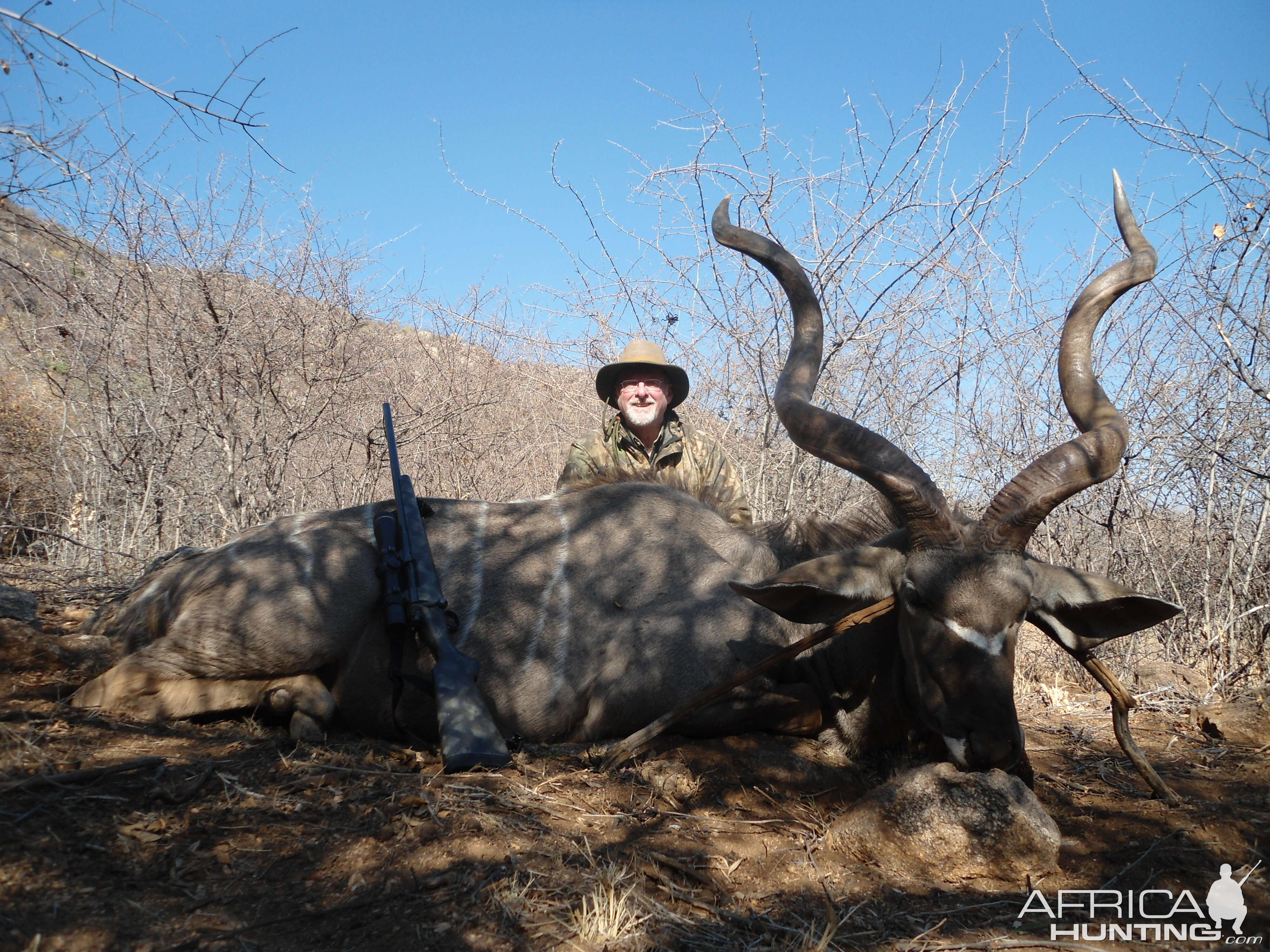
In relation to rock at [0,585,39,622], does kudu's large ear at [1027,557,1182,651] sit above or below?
below

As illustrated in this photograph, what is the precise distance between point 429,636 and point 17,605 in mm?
2262

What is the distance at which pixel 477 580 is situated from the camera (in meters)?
4.16

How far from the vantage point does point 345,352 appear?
312 inches

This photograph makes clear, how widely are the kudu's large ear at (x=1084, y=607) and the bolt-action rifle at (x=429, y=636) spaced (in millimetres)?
2167

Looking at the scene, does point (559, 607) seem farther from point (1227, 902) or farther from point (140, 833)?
point (1227, 902)

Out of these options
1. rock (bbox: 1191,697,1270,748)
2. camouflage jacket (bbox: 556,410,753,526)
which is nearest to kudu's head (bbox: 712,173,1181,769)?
rock (bbox: 1191,697,1270,748)

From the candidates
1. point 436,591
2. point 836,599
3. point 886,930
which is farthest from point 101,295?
point 886,930

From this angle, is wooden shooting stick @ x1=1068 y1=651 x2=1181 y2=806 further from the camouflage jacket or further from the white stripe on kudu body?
the camouflage jacket

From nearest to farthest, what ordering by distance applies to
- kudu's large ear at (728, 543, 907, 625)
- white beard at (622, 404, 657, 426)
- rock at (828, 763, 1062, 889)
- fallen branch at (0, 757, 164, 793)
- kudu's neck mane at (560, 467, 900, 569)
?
fallen branch at (0, 757, 164, 793) < rock at (828, 763, 1062, 889) < kudu's large ear at (728, 543, 907, 625) < kudu's neck mane at (560, 467, 900, 569) < white beard at (622, 404, 657, 426)

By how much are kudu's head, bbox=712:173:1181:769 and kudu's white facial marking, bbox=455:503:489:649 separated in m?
1.47

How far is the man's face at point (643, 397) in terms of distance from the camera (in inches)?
230

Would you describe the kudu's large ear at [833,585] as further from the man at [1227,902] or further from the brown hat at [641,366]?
the brown hat at [641,366]

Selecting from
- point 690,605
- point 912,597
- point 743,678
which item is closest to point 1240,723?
point 912,597

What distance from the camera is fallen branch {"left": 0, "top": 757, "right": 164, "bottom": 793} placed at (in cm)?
240
